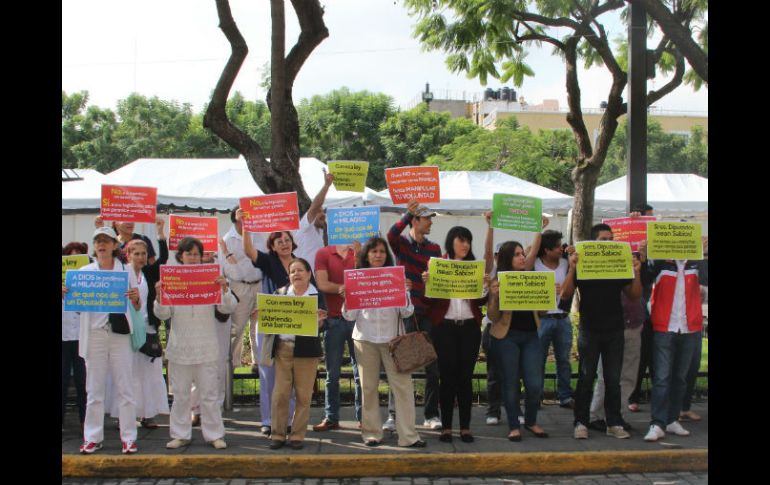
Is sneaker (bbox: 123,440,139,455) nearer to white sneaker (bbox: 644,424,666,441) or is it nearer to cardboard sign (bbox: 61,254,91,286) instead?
cardboard sign (bbox: 61,254,91,286)

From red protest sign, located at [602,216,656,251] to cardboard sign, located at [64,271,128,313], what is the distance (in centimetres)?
464

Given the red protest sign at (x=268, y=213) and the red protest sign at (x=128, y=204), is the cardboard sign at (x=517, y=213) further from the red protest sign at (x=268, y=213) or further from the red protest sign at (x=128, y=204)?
the red protest sign at (x=128, y=204)

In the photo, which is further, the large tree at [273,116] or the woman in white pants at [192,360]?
the large tree at [273,116]

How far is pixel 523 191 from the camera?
646 inches

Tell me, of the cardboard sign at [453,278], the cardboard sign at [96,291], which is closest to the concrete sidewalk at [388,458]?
the cardboard sign at [96,291]

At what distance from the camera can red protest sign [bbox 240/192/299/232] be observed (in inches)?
301

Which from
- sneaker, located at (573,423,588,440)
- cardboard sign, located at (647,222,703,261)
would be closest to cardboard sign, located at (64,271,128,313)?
sneaker, located at (573,423,588,440)

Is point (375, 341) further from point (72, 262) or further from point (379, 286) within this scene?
point (72, 262)

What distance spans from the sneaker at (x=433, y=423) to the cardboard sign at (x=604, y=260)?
6.63 feet

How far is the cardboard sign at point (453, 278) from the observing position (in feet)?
23.1

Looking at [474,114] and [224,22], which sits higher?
[474,114]

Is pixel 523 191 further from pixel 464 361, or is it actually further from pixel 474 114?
pixel 474 114
